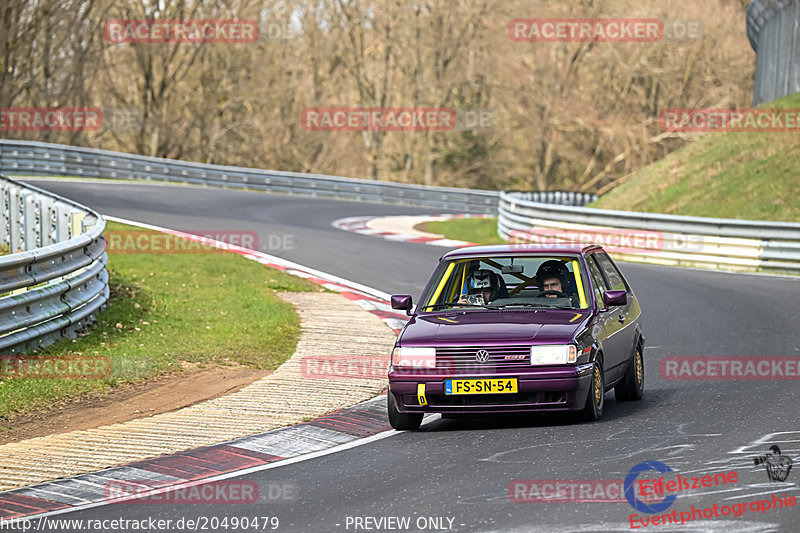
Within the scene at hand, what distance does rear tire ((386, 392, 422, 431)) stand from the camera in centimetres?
887

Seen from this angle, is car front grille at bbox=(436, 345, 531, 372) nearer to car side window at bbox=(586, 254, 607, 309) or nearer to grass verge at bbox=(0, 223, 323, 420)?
car side window at bbox=(586, 254, 607, 309)

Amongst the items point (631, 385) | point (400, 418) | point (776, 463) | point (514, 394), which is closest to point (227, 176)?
point (631, 385)

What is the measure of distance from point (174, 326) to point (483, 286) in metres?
4.88

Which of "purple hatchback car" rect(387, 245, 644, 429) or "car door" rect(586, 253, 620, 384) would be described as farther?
"car door" rect(586, 253, 620, 384)

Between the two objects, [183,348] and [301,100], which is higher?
[301,100]

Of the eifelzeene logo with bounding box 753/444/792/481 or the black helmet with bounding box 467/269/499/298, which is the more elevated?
the black helmet with bounding box 467/269/499/298

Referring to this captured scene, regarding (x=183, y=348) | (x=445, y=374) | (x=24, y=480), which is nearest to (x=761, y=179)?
(x=183, y=348)

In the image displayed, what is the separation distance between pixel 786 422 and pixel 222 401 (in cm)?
464

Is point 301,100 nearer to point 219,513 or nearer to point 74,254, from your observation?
point 74,254

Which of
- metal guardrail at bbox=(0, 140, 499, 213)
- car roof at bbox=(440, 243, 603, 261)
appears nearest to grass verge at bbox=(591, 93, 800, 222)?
metal guardrail at bbox=(0, 140, 499, 213)

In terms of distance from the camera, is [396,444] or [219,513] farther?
[396,444]

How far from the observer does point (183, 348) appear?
480 inches

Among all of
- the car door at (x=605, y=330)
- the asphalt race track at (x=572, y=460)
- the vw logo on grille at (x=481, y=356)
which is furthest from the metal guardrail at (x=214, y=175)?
the vw logo on grille at (x=481, y=356)

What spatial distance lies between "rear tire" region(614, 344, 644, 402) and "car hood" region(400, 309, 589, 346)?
0.95 m
